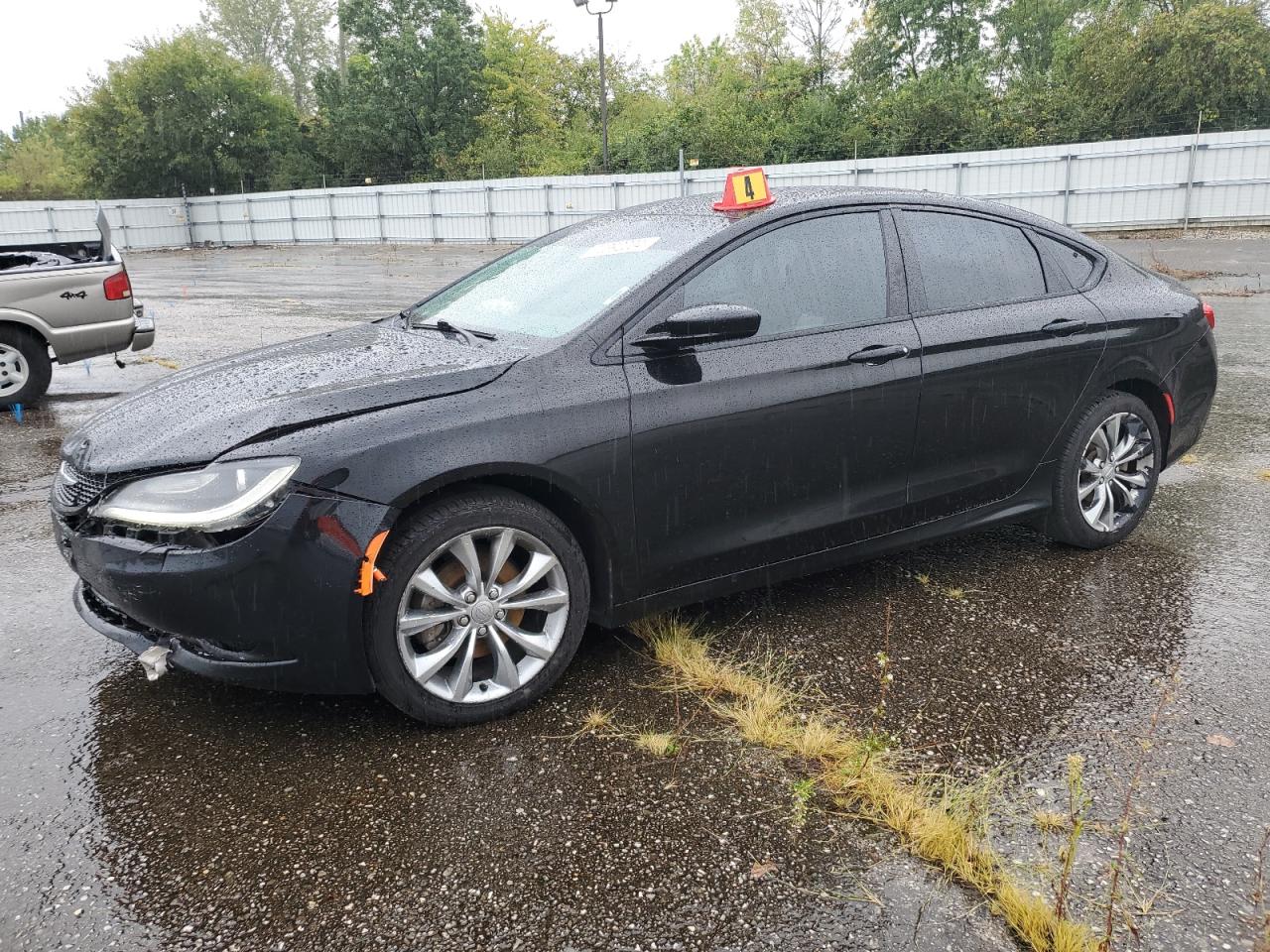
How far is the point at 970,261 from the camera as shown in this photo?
4215 mm

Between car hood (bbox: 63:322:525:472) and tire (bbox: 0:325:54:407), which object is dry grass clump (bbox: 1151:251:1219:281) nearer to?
tire (bbox: 0:325:54:407)

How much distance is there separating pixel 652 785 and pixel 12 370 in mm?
7803

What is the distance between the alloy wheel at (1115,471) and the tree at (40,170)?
5888 cm

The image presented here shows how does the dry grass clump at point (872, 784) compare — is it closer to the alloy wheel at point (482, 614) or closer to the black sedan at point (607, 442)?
the black sedan at point (607, 442)

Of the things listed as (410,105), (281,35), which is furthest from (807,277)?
(281,35)

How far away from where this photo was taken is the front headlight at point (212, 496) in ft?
9.26

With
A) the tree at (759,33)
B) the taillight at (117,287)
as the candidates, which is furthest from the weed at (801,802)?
the tree at (759,33)

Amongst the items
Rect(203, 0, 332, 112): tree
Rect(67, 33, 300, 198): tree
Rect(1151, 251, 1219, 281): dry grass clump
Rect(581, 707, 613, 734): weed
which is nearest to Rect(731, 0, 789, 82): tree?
Rect(67, 33, 300, 198): tree

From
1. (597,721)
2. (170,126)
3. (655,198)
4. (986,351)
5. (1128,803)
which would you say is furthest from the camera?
(170,126)

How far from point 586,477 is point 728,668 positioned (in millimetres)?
858

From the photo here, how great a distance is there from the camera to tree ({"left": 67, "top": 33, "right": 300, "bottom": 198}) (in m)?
50.9

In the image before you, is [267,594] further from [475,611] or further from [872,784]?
[872,784]

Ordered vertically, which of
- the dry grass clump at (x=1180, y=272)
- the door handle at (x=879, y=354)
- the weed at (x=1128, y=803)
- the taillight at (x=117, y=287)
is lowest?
the weed at (x=1128, y=803)

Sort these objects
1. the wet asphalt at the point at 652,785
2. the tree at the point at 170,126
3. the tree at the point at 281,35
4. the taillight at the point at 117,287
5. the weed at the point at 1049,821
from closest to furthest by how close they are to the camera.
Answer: the wet asphalt at the point at 652,785
the weed at the point at 1049,821
the taillight at the point at 117,287
the tree at the point at 170,126
the tree at the point at 281,35
